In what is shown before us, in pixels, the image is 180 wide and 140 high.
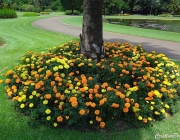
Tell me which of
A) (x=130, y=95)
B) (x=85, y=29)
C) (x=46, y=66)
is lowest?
(x=130, y=95)

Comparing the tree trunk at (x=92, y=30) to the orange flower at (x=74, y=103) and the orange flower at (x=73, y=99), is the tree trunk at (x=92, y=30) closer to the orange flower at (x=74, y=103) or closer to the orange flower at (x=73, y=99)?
the orange flower at (x=73, y=99)

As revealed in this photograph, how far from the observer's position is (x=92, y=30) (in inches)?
218

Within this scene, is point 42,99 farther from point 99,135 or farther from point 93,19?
point 93,19

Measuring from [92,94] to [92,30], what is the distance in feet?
6.63

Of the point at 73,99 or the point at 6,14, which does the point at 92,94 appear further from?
the point at 6,14

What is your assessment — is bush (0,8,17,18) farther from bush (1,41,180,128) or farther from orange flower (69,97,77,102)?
orange flower (69,97,77,102)

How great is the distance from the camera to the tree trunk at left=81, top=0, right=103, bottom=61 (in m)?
5.37

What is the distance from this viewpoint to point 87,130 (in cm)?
388

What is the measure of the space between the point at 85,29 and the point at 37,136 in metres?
3.00

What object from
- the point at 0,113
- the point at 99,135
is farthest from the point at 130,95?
the point at 0,113

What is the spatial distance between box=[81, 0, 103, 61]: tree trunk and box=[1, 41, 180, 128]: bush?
0.37 metres

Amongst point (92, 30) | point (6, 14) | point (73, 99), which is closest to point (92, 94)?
point (73, 99)

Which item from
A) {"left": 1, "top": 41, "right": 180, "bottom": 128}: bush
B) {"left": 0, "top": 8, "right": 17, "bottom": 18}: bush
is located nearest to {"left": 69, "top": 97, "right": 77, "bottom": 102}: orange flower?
{"left": 1, "top": 41, "right": 180, "bottom": 128}: bush

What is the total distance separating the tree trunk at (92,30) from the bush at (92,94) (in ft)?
1.20
